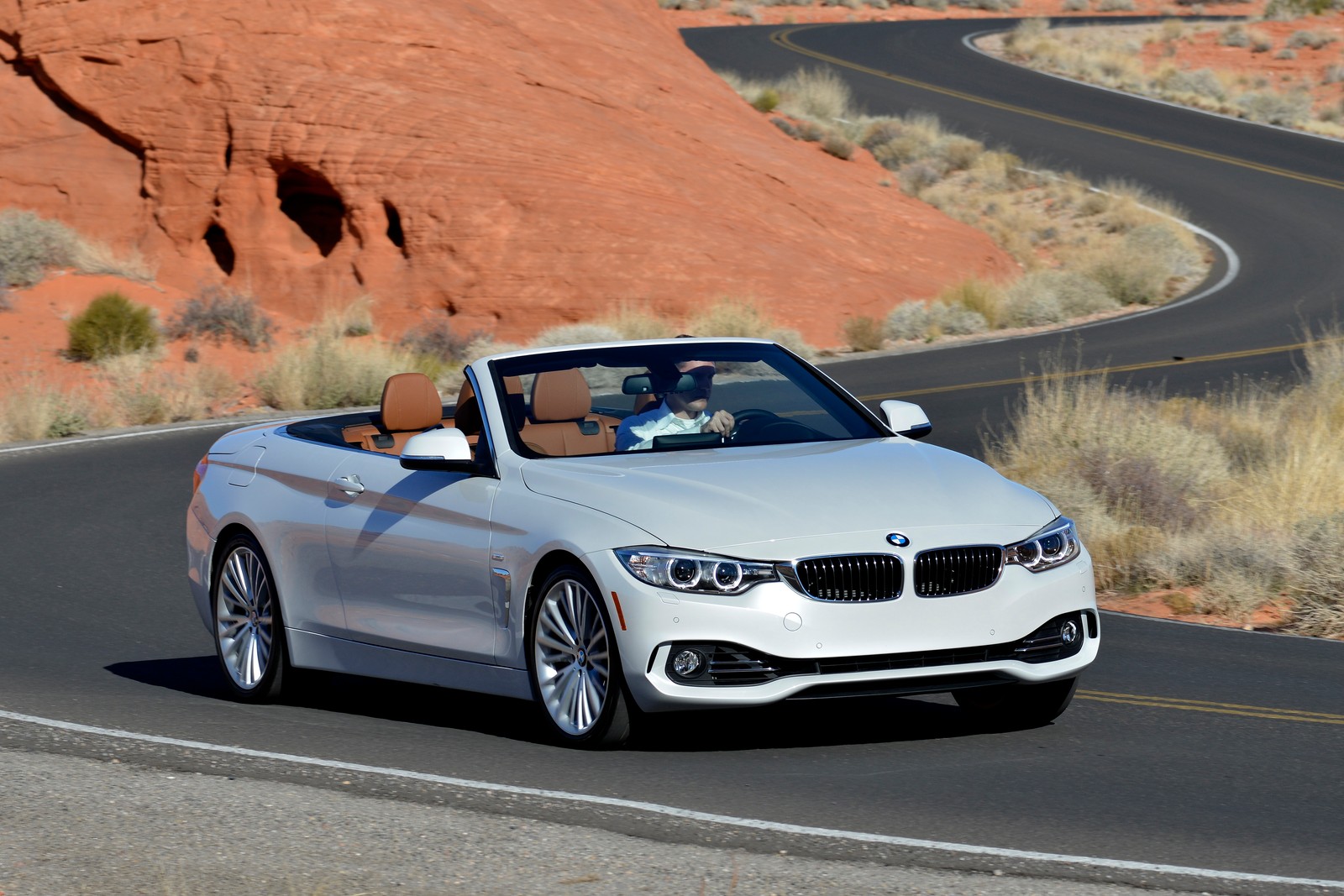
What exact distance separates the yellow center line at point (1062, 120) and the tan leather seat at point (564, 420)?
37132 millimetres

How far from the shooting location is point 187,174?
110ft

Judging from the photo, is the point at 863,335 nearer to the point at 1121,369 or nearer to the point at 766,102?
the point at 1121,369

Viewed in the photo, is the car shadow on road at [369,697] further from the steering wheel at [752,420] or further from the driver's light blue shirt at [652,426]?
the steering wheel at [752,420]

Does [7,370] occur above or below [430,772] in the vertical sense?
below

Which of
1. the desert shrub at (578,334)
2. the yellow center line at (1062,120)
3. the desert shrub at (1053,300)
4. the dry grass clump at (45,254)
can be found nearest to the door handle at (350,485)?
the desert shrub at (578,334)

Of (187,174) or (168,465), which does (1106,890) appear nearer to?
(168,465)

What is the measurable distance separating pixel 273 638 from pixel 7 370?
21.0 m

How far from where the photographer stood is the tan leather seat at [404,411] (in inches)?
353

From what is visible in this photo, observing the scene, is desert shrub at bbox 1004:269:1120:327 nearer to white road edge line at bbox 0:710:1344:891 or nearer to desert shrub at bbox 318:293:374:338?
desert shrub at bbox 318:293:374:338

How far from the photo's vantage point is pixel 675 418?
8328 millimetres

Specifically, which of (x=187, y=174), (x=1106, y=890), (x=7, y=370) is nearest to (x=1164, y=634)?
(x=1106, y=890)

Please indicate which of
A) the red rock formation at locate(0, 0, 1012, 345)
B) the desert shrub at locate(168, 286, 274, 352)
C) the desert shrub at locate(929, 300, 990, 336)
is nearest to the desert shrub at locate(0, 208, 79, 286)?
the red rock formation at locate(0, 0, 1012, 345)

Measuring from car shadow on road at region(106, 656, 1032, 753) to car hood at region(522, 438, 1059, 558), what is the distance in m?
0.68

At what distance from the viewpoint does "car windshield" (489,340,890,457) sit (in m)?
8.20
